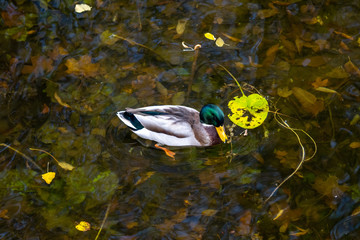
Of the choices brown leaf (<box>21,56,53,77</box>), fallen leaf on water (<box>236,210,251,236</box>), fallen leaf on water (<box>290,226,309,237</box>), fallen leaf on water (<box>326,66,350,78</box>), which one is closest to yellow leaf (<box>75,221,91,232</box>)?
fallen leaf on water (<box>236,210,251,236</box>)

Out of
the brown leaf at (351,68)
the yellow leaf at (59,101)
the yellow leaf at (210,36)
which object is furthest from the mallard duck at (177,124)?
the brown leaf at (351,68)

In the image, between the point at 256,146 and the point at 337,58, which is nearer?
the point at 256,146

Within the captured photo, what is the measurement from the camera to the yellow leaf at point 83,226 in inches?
151

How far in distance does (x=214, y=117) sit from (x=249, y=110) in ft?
1.70

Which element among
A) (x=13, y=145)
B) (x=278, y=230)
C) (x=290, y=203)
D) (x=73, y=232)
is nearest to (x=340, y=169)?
(x=290, y=203)

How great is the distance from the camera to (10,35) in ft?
17.6

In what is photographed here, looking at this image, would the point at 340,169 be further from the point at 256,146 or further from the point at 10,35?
the point at 10,35

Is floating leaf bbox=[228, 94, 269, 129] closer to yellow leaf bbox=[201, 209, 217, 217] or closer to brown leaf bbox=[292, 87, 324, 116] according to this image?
brown leaf bbox=[292, 87, 324, 116]

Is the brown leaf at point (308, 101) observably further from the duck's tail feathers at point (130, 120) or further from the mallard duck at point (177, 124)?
the duck's tail feathers at point (130, 120)

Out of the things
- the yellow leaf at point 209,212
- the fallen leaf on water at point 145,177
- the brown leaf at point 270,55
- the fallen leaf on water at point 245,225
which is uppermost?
the brown leaf at point 270,55

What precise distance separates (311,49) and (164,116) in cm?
205

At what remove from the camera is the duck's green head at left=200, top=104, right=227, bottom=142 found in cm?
412

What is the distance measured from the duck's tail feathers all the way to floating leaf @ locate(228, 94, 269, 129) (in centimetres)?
97

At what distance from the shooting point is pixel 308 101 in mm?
4578
